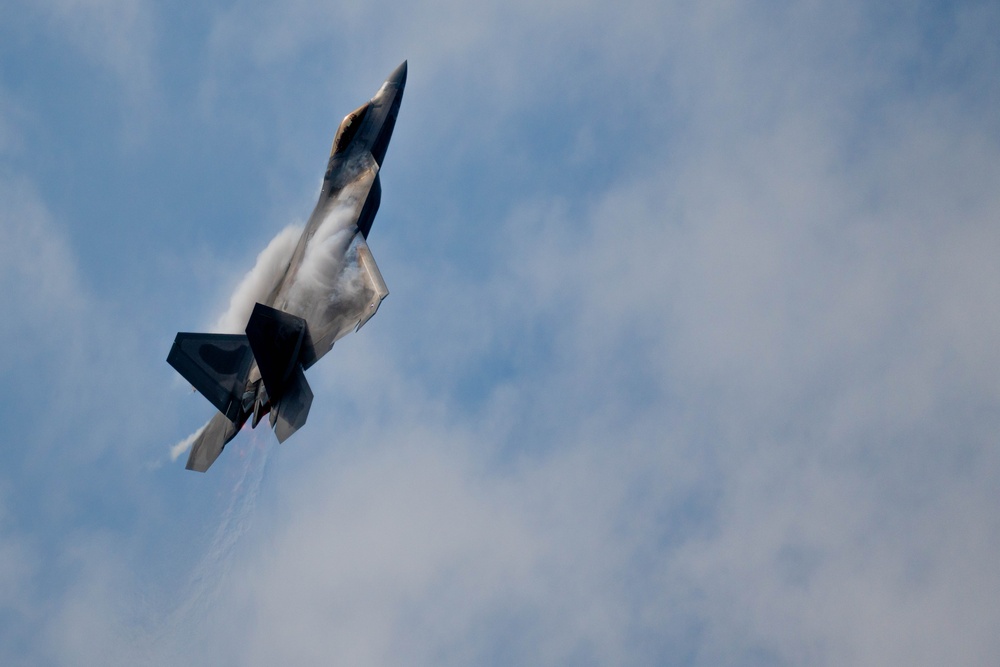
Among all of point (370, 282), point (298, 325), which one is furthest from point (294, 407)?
point (370, 282)

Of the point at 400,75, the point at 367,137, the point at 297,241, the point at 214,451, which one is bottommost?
the point at 214,451

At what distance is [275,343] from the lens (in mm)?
28688

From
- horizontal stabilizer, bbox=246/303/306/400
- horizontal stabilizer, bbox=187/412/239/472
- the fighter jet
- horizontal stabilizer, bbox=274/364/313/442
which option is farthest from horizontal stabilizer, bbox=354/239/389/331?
horizontal stabilizer, bbox=187/412/239/472

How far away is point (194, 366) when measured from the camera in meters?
29.1

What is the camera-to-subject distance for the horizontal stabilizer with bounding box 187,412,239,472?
103ft

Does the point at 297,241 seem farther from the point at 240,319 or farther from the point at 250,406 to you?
the point at 250,406

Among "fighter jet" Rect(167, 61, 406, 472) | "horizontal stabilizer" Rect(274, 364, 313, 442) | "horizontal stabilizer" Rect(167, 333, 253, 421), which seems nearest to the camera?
"horizontal stabilizer" Rect(274, 364, 313, 442)

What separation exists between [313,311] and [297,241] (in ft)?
15.4

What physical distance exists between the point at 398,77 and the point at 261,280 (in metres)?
8.97

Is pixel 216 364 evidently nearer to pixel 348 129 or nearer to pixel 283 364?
pixel 283 364

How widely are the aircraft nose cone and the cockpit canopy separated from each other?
1.63 metres

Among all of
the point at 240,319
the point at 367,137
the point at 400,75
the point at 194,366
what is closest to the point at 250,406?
the point at 194,366

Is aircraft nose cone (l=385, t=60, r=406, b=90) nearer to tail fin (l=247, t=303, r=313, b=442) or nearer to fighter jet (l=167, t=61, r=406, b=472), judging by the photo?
fighter jet (l=167, t=61, r=406, b=472)

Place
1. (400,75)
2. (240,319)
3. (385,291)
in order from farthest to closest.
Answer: (400,75), (240,319), (385,291)
